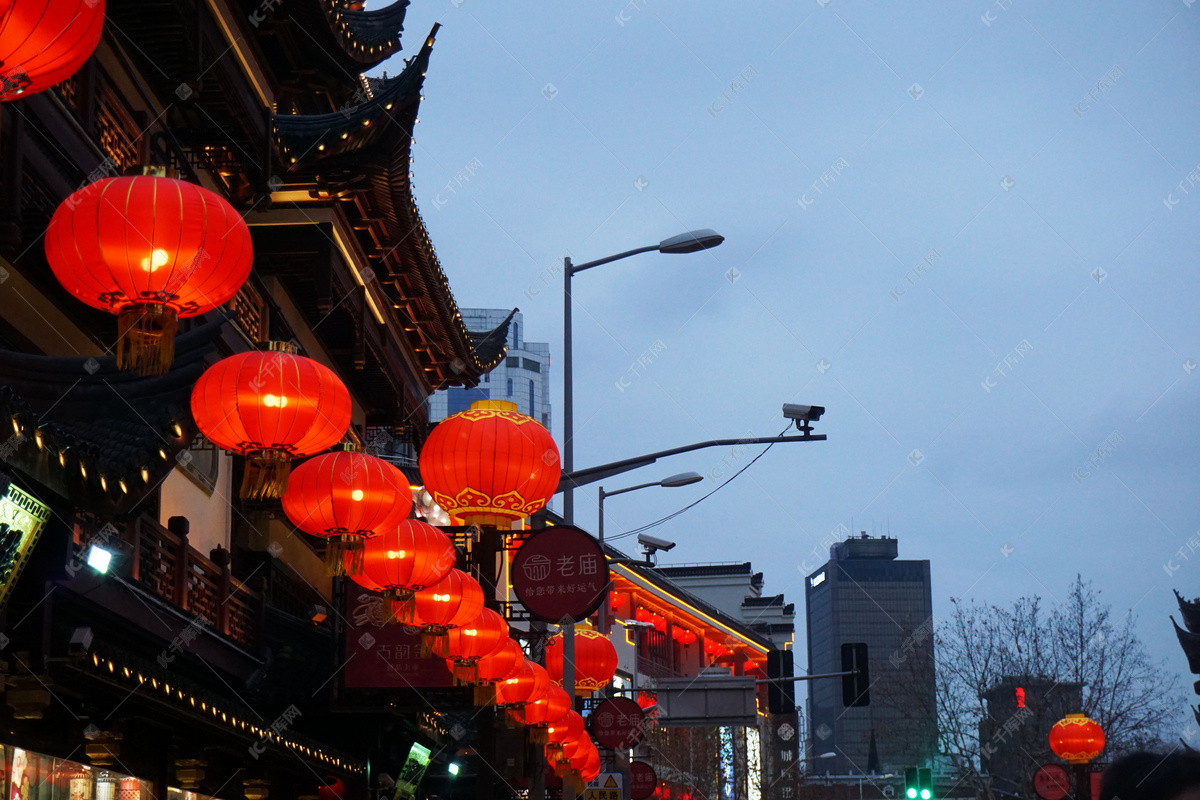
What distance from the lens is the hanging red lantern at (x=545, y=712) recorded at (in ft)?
73.0

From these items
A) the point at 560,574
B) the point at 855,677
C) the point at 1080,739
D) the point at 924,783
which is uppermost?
the point at 560,574

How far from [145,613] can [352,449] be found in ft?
8.13

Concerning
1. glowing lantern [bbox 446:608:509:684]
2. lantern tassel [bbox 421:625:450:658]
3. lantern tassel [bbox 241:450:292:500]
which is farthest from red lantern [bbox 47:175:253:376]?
glowing lantern [bbox 446:608:509:684]

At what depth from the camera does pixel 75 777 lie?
1238cm

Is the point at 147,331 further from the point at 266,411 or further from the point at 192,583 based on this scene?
the point at 192,583

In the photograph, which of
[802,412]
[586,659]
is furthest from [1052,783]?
[802,412]

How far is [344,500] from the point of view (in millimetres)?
12273

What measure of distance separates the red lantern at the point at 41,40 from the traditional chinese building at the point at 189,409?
1.92m

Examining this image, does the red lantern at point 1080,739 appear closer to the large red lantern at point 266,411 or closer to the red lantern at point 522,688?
the red lantern at point 522,688

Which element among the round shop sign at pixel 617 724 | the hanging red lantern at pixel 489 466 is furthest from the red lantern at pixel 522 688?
the hanging red lantern at pixel 489 466

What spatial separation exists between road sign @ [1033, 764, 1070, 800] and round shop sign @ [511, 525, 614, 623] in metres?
22.9

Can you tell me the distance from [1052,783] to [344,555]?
27.1 m

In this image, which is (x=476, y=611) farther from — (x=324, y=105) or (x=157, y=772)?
(x=324, y=105)

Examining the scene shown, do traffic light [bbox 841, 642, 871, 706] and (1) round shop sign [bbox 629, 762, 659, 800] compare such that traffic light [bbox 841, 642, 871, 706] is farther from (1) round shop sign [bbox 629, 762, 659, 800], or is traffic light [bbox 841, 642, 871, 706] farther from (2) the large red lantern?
(2) the large red lantern
